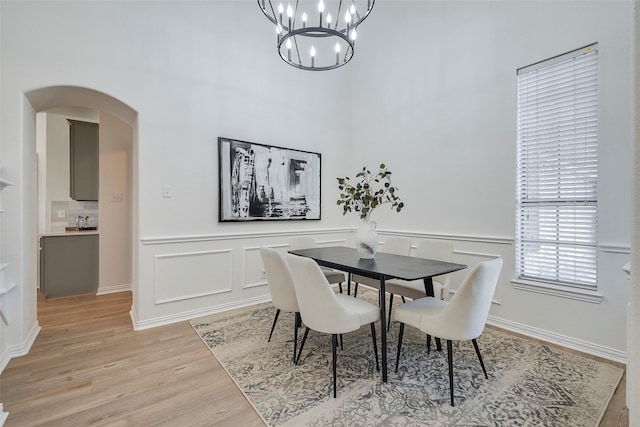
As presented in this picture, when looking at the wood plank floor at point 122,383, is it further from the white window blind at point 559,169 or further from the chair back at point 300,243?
the chair back at point 300,243

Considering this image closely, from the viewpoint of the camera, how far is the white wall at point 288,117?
7.96ft

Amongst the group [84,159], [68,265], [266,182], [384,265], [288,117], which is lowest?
[68,265]

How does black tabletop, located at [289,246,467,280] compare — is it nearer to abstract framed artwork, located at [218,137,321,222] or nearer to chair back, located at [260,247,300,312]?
chair back, located at [260,247,300,312]

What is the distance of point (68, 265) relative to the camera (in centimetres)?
397

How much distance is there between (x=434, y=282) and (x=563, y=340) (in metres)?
1.14

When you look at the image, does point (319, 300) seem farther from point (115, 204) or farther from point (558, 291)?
point (115, 204)

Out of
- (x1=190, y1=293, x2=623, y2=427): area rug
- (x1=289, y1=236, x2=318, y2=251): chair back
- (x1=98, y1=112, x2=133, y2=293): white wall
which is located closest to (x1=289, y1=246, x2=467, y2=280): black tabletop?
(x1=289, y1=236, x2=318, y2=251): chair back

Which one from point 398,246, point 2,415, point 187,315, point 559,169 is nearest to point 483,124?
point 559,169

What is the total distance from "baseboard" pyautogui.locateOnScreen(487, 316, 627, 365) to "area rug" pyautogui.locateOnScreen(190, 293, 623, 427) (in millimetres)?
161

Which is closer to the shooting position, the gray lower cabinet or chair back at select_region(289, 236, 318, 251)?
chair back at select_region(289, 236, 318, 251)

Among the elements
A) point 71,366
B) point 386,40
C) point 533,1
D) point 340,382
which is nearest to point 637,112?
point 340,382

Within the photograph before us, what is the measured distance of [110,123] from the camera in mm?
4148

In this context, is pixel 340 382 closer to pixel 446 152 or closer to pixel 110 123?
pixel 446 152

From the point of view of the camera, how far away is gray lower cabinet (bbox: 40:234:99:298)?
3.88 meters
